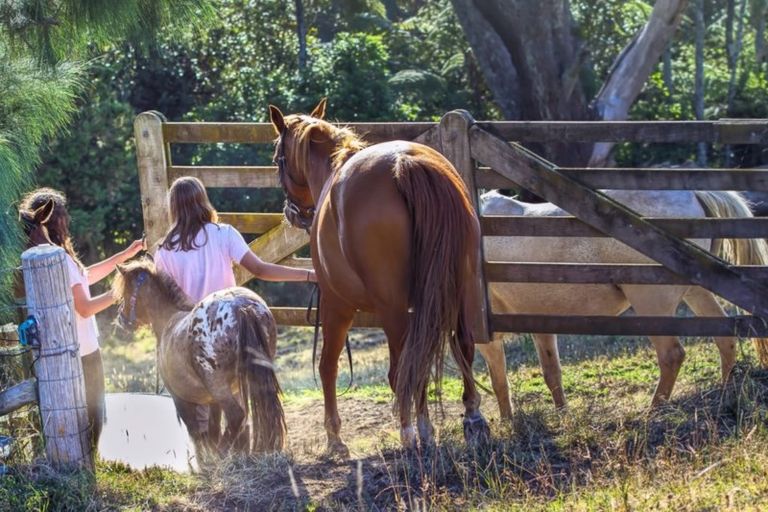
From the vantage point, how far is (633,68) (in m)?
15.1

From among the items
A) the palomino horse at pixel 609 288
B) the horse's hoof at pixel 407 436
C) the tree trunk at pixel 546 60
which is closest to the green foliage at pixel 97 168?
the tree trunk at pixel 546 60

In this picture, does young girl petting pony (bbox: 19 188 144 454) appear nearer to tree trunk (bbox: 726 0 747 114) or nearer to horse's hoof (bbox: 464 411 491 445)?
horse's hoof (bbox: 464 411 491 445)

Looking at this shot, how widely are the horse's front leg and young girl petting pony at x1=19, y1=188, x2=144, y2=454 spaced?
1.26m

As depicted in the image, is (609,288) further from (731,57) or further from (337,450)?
(731,57)

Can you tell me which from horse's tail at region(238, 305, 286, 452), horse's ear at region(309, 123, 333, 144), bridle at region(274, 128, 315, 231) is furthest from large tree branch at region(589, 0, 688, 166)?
horse's tail at region(238, 305, 286, 452)

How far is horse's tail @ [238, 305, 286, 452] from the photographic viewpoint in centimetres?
534

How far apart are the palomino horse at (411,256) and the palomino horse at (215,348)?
24.6 inches

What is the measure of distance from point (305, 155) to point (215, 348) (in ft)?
4.92

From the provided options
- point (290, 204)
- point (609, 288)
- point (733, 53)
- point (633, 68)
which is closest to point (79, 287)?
point (290, 204)

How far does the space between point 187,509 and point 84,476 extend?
0.58 meters

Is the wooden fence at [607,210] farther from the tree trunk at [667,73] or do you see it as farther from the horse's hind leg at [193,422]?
the tree trunk at [667,73]

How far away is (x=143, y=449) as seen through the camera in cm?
667

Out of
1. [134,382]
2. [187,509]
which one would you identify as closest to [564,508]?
[187,509]

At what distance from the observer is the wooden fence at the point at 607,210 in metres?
5.77
